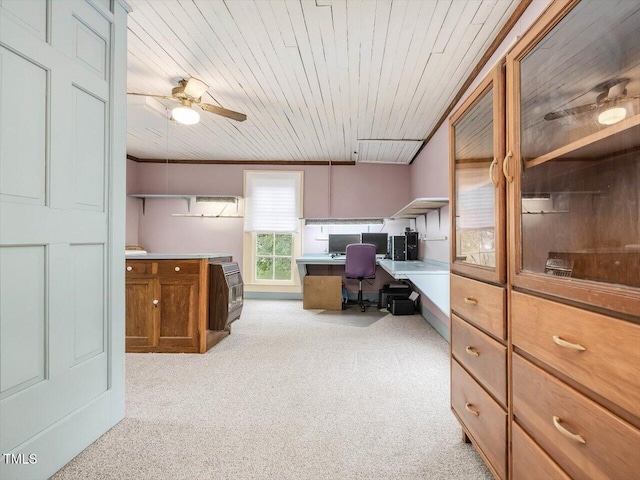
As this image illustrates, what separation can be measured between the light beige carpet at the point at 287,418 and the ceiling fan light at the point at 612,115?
1361 mm

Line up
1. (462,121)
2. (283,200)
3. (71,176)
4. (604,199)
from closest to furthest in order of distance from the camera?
(604,199), (71,176), (462,121), (283,200)

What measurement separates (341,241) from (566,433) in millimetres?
4625

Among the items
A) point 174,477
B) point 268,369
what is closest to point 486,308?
point 174,477

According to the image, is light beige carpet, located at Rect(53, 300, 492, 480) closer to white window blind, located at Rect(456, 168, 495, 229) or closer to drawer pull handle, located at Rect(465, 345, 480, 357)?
drawer pull handle, located at Rect(465, 345, 480, 357)

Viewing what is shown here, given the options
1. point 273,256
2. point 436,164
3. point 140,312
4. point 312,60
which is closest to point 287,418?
point 140,312

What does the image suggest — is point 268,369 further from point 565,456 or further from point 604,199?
point 604,199

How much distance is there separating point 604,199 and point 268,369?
7.53 feet

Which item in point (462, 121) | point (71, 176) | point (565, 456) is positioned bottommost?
point (565, 456)

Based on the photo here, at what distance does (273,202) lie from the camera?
568cm

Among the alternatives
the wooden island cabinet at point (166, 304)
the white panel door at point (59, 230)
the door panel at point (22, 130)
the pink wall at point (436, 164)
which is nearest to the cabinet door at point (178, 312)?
the wooden island cabinet at point (166, 304)

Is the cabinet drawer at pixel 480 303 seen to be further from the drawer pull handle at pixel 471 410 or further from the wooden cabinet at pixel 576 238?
the drawer pull handle at pixel 471 410

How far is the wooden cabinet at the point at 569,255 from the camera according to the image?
0.73m

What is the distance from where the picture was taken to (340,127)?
406 centimetres

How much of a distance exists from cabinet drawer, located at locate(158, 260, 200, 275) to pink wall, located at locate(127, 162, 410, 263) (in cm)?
285
